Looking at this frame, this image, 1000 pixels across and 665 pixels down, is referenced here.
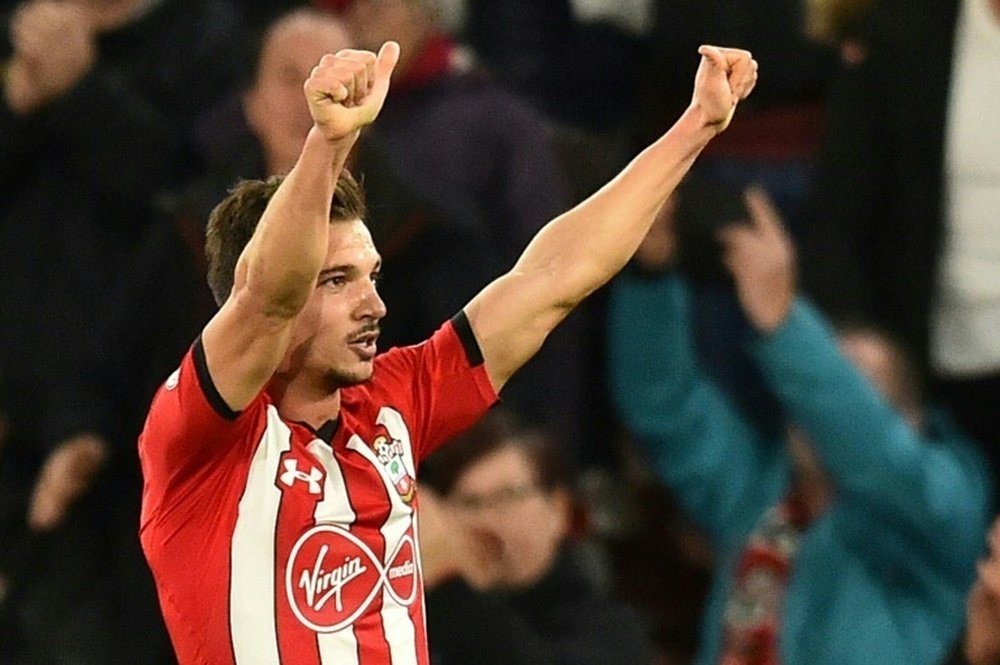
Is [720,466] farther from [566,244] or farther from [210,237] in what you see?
[210,237]

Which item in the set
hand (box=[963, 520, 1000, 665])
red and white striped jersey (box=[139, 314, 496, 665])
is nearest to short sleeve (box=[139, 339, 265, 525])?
red and white striped jersey (box=[139, 314, 496, 665])

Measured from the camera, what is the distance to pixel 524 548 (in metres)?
4.34

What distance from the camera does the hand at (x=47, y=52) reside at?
4977mm

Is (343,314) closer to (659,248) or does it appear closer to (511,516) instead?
(511,516)

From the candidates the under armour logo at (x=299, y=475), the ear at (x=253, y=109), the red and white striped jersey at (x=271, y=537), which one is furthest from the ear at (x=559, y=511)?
the under armour logo at (x=299, y=475)

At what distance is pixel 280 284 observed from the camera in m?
2.88

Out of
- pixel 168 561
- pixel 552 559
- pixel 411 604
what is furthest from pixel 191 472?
pixel 552 559

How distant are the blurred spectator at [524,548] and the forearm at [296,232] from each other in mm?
1311

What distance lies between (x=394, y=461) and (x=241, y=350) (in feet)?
1.16

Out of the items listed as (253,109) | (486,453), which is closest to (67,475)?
(253,109)

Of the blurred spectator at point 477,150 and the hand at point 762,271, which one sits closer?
the hand at point 762,271

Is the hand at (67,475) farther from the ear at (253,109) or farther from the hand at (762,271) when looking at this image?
the hand at (762,271)

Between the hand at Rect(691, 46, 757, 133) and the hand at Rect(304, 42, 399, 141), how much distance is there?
565 millimetres

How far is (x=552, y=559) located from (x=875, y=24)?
4.46 ft
